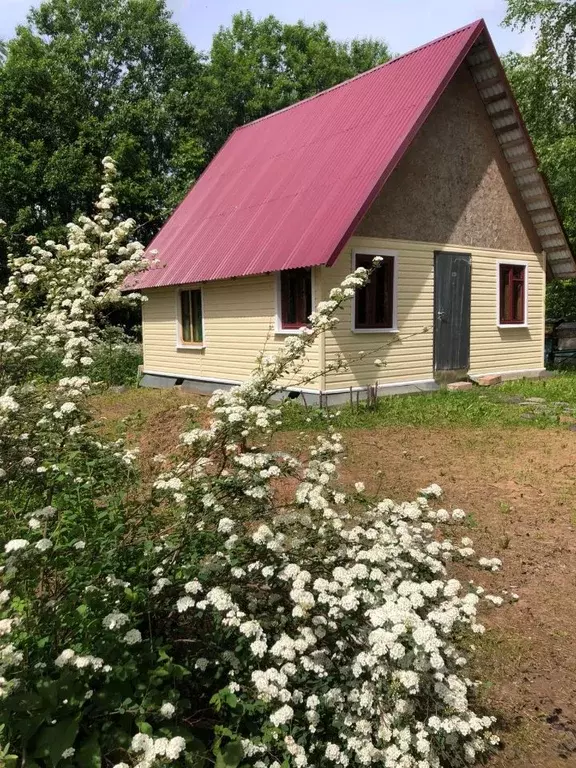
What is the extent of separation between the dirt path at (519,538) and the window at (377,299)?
3.22 metres

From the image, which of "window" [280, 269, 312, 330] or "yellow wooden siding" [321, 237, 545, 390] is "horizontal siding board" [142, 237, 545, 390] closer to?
"yellow wooden siding" [321, 237, 545, 390]

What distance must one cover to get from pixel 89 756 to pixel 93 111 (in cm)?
3226

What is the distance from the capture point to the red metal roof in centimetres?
1113

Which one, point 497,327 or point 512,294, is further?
point 512,294

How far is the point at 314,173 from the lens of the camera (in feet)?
41.8

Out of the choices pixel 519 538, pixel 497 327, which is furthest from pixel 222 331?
pixel 519 538

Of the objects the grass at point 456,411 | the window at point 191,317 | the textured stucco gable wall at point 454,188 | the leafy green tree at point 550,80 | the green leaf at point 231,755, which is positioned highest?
the leafy green tree at point 550,80

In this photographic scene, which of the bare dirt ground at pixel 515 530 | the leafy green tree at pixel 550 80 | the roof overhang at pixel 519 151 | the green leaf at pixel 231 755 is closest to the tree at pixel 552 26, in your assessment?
the leafy green tree at pixel 550 80

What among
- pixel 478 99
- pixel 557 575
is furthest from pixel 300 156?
pixel 557 575

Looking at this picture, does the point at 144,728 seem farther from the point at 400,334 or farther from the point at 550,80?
the point at 550,80

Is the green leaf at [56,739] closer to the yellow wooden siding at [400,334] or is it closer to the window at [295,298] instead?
the yellow wooden siding at [400,334]

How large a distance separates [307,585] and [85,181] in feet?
85.9

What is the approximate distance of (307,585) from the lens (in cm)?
291

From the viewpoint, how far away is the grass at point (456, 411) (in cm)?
988
